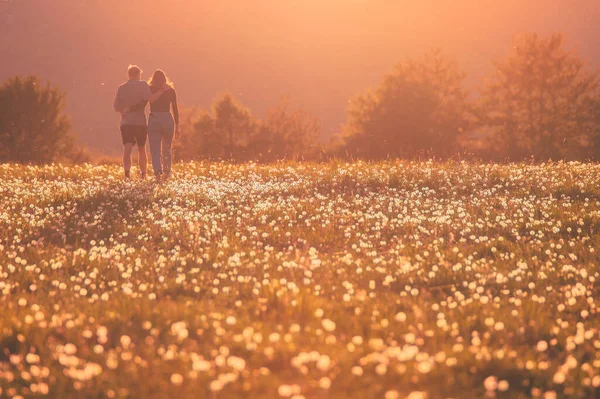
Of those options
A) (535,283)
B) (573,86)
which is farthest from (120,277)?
(573,86)

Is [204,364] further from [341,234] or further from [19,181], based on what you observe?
[19,181]

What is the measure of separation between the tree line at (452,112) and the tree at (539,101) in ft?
0.28

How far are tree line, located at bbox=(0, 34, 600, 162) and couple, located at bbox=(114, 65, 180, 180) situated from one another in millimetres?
40488

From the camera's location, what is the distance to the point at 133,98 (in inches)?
626

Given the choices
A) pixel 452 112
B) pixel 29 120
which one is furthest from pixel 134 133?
pixel 29 120

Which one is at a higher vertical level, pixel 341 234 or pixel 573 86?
pixel 573 86

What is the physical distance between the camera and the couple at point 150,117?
1595 cm

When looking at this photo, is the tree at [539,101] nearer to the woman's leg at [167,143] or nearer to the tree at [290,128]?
the tree at [290,128]

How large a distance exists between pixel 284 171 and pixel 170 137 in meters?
3.02

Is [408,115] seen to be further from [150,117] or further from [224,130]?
[150,117]

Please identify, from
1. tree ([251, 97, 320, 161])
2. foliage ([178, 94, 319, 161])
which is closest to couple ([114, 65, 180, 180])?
foliage ([178, 94, 319, 161])

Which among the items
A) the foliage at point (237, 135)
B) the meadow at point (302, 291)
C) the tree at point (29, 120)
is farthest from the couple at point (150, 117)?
the foliage at point (237, 135)

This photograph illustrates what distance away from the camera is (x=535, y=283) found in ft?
22.7

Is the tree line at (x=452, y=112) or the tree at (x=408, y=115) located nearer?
the tree line at (x=452, y=112)
